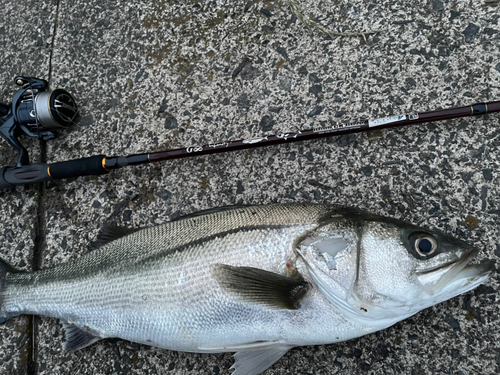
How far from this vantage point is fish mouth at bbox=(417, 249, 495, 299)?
1304 millimetres

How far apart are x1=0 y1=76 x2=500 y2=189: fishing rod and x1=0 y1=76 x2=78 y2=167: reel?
15mm

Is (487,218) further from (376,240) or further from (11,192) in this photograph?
(11,192)

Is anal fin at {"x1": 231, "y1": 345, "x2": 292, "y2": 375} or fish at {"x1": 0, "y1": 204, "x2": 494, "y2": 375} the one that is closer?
fish at {"x1": 0, "y1": 204, "x2": 494, "y2": 375}

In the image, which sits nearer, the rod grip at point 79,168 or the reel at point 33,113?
the rod grip at point 79,168

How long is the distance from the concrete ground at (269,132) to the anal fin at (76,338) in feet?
0.52

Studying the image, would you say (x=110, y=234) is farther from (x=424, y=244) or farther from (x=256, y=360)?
(x=424, y=244)

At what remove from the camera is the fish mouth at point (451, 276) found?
4.28 feet

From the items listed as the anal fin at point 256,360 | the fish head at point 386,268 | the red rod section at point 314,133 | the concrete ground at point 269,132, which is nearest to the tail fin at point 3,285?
the concrete ground at point 269,132

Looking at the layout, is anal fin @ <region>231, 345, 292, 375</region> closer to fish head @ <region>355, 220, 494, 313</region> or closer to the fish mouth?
fish head @ <region>355, 220, 494, 313</region>

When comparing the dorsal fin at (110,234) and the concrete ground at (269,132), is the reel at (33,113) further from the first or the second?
the dorsal fin at (110,234)

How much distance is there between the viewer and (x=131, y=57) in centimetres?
242

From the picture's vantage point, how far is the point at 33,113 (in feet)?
7.17

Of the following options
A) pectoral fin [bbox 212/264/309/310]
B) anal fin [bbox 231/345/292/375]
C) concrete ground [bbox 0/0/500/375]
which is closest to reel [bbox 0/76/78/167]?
concrete ground [bbox 0/0/500/375]

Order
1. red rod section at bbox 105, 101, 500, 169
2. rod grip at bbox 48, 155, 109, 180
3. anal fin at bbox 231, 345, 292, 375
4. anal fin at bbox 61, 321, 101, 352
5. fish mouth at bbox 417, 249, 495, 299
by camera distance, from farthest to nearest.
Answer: rod grip at bbox 48, 155, 109, 180 < anal fin at bbox 61, 321, 101, 352 < red rod section at bbox 105, 101, 500, 169 < anal fin at bbox 231, 345, 292, 375 < fish mouth at bbox 417, 249, 495, 299
